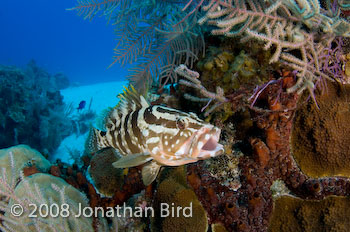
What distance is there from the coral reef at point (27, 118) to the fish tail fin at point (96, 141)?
349 inches

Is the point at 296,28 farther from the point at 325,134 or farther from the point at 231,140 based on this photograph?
the point at 231,140

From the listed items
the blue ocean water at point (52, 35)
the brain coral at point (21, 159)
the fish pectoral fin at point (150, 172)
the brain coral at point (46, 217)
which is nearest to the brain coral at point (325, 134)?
the fish pectoral fin at point (150, 172)

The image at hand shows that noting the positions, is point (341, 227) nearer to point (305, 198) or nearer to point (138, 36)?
point (305, 198)

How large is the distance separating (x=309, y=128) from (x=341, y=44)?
1.27 metres

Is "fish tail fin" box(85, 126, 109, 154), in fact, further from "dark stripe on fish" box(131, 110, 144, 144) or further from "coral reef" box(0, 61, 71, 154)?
"coral reef" box(0, 61, 71, 154)

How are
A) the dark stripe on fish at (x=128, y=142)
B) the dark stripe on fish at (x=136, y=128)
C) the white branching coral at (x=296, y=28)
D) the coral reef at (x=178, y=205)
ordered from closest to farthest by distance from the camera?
the white branching coral at (x=296, y=28) < the coral reef at (x=178, y=205) < the dark stripe on fish at (x=136, y=128) < the dark stripe on fish at (x=128, y=142)

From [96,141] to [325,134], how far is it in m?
3.43

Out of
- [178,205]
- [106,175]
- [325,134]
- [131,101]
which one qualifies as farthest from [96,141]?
[325,134]

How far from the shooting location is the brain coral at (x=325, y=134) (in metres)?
2.82

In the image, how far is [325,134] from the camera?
285 centimetres

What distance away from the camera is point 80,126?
13820 mm

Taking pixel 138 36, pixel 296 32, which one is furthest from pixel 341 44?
pixel 138 36

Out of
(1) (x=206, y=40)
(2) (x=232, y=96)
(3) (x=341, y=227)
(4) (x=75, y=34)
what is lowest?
(3) (x=341, y=227)

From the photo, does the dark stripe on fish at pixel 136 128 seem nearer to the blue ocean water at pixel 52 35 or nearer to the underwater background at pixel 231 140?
the underwater background at pixel 231 140
